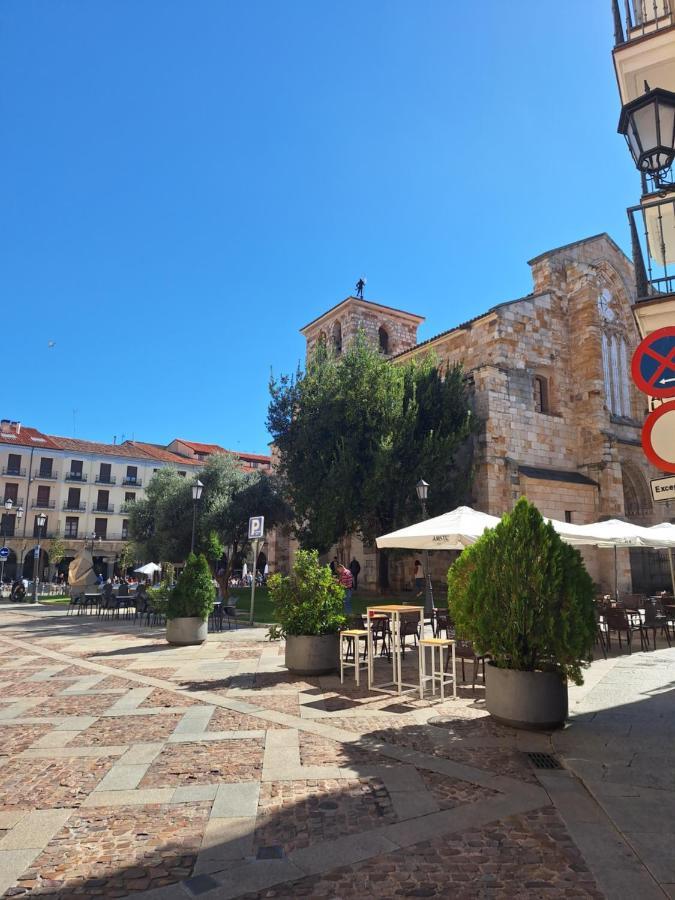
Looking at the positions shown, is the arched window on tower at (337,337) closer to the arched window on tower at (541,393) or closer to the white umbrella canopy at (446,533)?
the arched window on tower at (541,393)

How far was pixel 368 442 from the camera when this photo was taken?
20.0 metres

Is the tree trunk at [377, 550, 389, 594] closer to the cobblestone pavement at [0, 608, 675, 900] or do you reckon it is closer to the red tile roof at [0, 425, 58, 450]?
the cobblestone pavement at [0, 608, 675, 900]

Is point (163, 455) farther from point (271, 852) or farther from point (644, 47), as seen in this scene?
point (271, 852)

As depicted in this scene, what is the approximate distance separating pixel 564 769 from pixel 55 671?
765cm

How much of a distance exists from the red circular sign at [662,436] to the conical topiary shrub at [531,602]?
189 cm

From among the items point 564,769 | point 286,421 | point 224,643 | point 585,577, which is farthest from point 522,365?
point 564,769

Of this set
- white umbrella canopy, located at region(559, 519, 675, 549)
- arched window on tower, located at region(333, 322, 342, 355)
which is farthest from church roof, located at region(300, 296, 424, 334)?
white umbrella canopy, located at region(559, 519, 675, 549)

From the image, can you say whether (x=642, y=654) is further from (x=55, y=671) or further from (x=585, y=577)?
(x=55, y=671)

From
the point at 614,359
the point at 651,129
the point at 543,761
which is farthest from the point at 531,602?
the point at 614,359

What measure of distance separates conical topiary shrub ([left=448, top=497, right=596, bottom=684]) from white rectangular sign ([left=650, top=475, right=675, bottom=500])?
4.44 ft

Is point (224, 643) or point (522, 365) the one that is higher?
point (522, 365)

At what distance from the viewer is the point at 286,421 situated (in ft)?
72.7

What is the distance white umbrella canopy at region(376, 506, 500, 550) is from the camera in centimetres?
860

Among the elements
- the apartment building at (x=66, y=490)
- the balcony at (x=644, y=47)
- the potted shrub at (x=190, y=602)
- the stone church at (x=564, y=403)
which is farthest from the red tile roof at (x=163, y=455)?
the balcony at (x=644, y=47)
